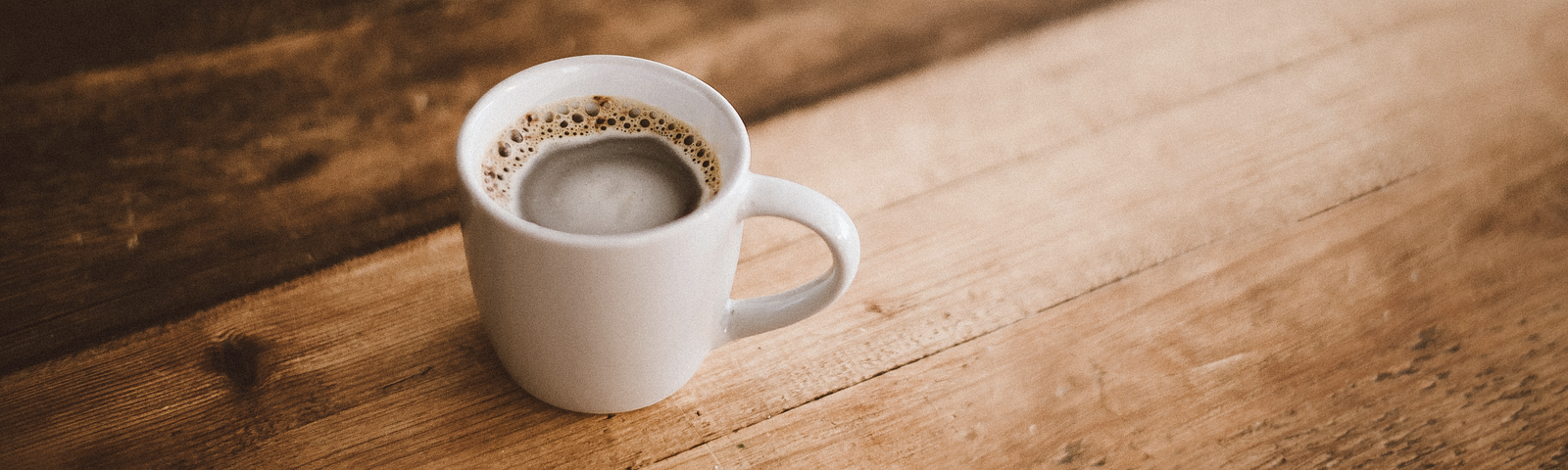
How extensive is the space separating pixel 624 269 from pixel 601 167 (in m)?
0.13

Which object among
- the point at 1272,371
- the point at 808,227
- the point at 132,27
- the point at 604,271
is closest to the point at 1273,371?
the point at 1272,371

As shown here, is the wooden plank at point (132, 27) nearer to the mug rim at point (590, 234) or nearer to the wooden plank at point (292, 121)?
the wooden plank at point (292, 121)

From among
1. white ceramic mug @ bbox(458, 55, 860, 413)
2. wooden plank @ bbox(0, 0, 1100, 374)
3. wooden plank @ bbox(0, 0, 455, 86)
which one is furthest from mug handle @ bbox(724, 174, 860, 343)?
wooden plank @ bbox(0, 0, 455, 86)

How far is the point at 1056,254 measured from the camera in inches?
28.1

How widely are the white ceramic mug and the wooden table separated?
0.07 meters

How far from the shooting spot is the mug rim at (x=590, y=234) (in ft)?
1.41

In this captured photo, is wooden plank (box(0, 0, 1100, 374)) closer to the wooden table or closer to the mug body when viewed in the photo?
the wooden table

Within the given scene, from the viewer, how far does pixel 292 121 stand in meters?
0.75

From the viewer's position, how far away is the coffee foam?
0.53 m

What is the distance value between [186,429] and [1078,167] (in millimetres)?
700

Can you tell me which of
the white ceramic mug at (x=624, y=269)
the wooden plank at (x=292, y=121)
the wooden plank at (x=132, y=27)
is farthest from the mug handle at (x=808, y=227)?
the wooden plank at (x=132, y=27)

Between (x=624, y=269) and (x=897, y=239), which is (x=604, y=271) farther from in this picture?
(x=897, y=239)

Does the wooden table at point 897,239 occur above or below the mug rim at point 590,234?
below

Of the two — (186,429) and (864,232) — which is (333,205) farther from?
(864,232)
